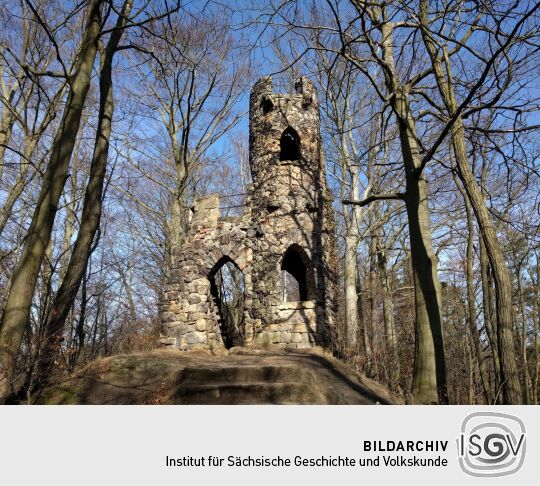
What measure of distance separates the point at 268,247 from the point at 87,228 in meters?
4.28

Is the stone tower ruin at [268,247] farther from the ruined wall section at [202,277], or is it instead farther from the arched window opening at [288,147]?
the arched window opening at [288,147]

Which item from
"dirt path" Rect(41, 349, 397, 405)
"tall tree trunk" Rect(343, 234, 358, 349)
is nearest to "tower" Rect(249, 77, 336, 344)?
"tall tree trunk" Rect(343, 234, 358, 349)

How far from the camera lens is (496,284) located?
5836 millimetres

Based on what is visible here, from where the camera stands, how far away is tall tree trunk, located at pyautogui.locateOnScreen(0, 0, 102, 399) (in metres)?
4.73

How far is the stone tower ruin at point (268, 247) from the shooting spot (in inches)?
373

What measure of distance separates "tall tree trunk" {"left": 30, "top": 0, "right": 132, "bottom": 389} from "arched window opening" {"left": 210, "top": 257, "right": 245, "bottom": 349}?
3.76 meters

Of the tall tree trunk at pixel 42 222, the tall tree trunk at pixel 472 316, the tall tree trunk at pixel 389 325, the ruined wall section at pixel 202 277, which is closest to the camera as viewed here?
the tall tree trunk at pixel 42 222

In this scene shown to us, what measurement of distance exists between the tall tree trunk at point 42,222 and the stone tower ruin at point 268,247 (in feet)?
15.4

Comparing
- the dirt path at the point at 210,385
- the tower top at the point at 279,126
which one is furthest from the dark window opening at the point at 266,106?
the dirt path at the point at 210,385

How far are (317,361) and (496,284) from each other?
131 inches

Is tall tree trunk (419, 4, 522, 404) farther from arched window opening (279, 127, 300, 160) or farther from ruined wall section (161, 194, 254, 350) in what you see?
arched window opening (279, 127, 300, 160)
